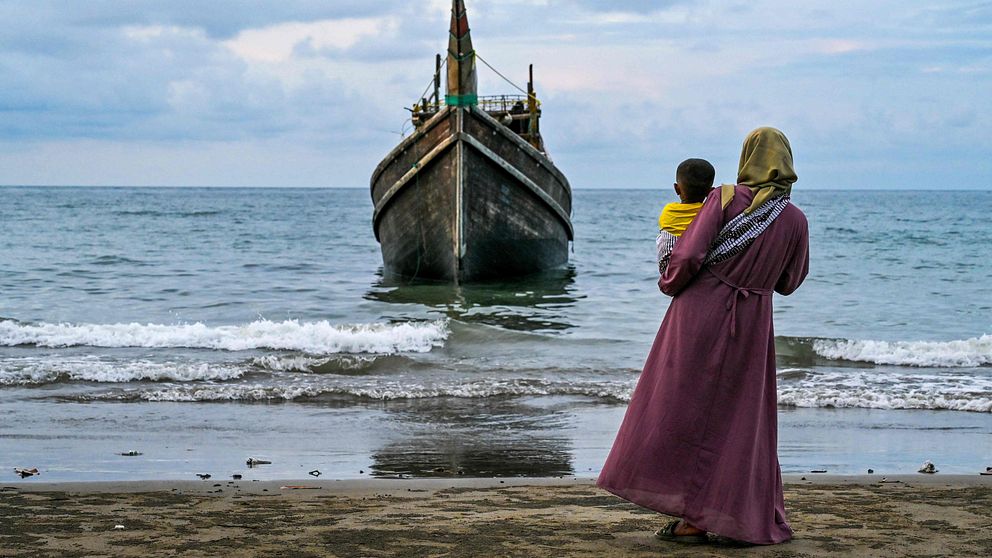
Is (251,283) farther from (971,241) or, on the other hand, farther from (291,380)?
(971,241)

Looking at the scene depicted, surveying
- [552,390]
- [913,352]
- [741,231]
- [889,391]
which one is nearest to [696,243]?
[741,231]

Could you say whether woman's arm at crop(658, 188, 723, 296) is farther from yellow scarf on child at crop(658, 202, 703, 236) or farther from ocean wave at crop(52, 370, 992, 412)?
ocean wave at crop(52, 370, 992, 412)

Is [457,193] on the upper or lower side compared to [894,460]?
upper

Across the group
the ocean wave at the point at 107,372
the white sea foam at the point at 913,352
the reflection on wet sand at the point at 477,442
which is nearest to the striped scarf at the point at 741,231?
the reflection on wet sand at the point at 477,442

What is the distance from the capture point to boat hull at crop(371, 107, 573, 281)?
15555 mm

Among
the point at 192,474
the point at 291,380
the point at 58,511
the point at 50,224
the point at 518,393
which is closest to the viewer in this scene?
the point at 58,511

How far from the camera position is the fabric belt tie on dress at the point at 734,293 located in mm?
3227

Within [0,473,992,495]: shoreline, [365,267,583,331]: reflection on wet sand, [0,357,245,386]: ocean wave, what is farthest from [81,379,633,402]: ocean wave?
[365,267,583,331]: reflection on wet sand

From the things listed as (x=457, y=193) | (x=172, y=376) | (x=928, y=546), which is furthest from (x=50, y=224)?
(x=928, y=546)

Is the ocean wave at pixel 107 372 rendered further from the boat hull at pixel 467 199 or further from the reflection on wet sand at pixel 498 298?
the boat hull at pixel 467 199

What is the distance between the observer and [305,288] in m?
17.5

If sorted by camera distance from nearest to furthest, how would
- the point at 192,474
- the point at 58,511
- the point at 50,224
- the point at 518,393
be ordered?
the point at 58,511
the point at 192,474
the point at 518,393
the point at 50,224

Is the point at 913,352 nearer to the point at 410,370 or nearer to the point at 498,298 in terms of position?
the point at 410,370

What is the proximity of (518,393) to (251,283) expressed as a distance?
10.5 m
